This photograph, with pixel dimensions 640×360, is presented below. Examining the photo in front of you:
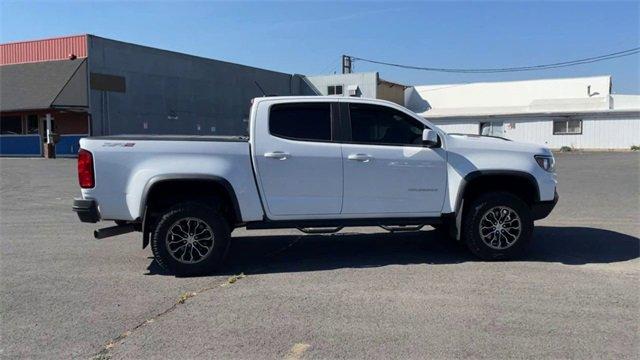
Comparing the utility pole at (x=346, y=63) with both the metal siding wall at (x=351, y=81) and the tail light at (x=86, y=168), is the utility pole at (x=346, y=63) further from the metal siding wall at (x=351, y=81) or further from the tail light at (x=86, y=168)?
the tail light at (x=86, y=168)

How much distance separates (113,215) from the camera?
6.58 m

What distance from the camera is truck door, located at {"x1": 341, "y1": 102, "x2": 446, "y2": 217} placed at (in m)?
6.97

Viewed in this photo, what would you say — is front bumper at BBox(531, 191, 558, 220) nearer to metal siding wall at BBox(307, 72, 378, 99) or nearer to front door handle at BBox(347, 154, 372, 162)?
front door handle at BBox(347, 154, 372, 162)

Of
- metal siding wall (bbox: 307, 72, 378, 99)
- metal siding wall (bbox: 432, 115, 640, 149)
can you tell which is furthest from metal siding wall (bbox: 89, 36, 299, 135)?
metal siding wall (bbox: 432, 115, 640, 149)

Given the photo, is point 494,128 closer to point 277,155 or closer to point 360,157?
point 360,157

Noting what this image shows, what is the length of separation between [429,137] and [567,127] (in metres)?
39.9

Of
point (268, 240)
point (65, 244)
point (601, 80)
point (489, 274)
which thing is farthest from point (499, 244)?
point (601, 80)

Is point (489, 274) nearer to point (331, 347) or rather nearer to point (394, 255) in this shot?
point (394, 255)

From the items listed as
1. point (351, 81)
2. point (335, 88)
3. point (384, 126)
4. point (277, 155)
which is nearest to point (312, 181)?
point (277, 155)

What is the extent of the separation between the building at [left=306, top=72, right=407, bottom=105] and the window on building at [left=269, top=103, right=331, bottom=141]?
45.5 m

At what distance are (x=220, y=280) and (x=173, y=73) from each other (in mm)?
35420

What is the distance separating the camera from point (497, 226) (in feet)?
23.6

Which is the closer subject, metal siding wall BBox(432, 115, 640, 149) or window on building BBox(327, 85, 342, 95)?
metal siding wall BBox(432, 115, 640, 149)

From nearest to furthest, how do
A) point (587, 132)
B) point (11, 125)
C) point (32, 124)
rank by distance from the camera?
point (32, 124)
point (11, 125)
point (587, 132)
